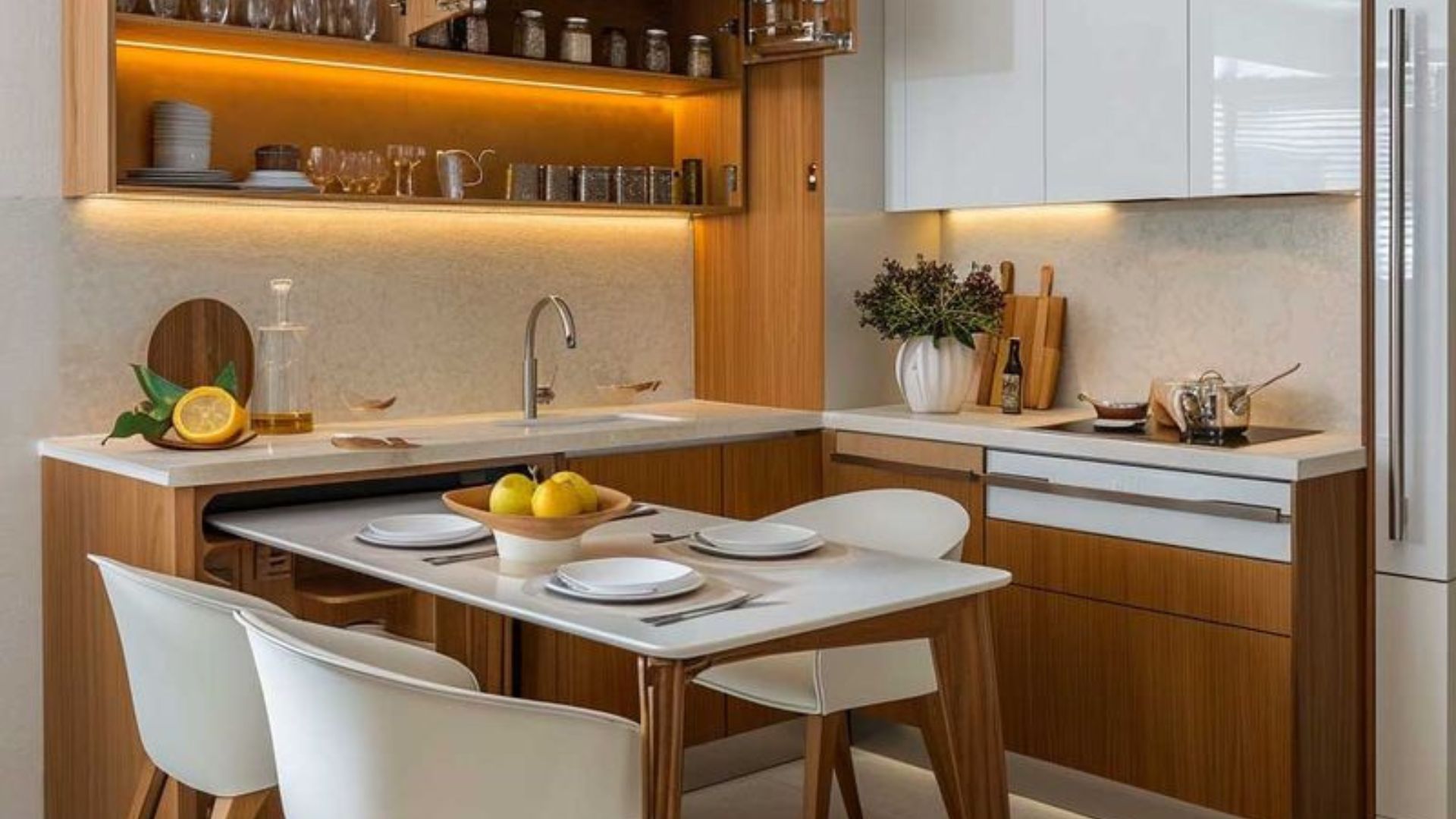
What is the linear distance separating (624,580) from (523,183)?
6.60 ft

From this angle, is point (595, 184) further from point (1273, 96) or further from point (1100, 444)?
point (1273, 96)

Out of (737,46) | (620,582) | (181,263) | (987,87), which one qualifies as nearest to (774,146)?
(737,46)

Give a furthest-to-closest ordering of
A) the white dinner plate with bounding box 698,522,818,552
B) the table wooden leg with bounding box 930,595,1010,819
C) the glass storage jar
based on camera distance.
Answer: the glass storage jar → the white dinner plate with bounding box 698,522,818,552 → the table wooden leg with bounding box 930,595,1010,819

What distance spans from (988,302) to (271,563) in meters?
1.94

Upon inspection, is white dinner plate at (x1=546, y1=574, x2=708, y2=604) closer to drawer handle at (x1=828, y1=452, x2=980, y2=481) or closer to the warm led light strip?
drawer handle at (x1=828, y1=452, x2=980, y2=481)

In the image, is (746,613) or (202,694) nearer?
(746,613)

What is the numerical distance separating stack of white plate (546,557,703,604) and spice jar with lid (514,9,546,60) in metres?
2.00

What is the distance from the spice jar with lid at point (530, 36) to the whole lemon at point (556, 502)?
1866 mm

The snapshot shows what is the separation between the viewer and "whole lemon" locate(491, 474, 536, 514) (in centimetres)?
252

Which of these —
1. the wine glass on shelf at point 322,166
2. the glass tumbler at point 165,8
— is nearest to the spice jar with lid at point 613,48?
the wine glass on shelf at point 322,166

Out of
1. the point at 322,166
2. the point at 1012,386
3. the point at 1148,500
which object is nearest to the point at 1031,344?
the point at 1012,386

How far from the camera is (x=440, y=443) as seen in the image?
3.56m

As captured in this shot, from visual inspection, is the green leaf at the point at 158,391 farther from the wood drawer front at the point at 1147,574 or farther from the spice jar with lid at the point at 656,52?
the wood drawer front at the point at 1147,574

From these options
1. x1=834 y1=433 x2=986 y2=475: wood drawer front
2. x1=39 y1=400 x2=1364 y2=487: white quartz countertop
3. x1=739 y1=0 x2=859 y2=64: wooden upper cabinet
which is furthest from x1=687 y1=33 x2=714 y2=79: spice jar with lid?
x1=834 y1=433 x2=986 y2=475: wood drawer front
